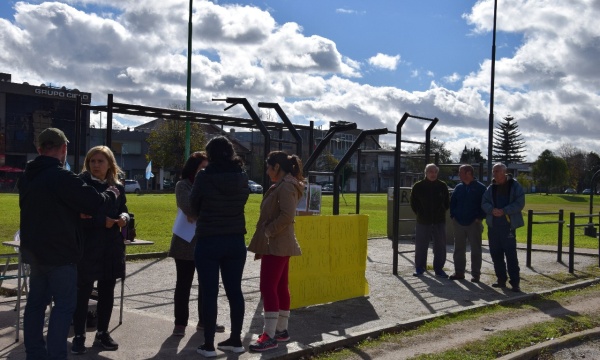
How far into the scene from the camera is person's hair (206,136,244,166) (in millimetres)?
6027

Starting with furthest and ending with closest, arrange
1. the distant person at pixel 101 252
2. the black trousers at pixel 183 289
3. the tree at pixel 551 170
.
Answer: the tree at pixel 551 170, the black trousers at pixel 183 289, the distant person at pixel 101 252

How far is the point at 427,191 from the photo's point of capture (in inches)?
461

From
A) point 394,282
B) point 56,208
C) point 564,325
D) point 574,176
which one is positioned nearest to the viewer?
point 56,208

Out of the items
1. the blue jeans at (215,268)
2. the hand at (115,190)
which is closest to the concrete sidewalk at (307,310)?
the blue jeans at (215,268)

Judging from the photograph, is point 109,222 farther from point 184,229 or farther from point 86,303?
point 184,229

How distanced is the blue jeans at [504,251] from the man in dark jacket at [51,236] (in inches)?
283

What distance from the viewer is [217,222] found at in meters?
5.96

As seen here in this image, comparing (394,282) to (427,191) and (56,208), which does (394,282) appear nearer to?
(427,191)

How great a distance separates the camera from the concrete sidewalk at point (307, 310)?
6.41 meters

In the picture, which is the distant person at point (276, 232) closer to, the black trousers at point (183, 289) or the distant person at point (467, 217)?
the black trousers at point (183, 289)

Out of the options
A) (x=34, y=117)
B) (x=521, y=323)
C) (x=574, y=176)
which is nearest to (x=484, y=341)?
(x=521, y=323)

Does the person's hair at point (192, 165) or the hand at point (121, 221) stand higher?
the person's hair at point (192, 165)

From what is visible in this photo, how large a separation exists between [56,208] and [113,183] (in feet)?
3.40

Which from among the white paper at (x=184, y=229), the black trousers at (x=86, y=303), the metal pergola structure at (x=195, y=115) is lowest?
the black trousers at (x=86, y=303)
